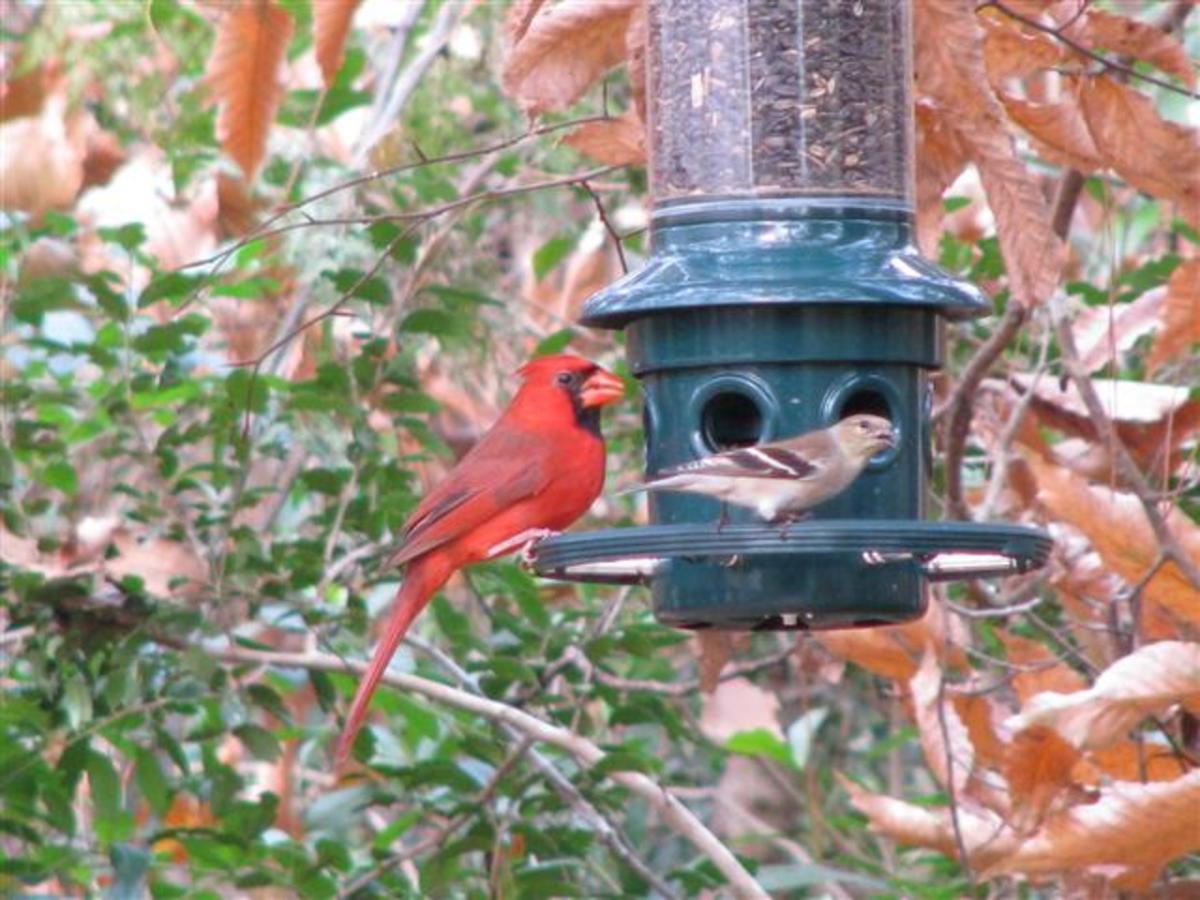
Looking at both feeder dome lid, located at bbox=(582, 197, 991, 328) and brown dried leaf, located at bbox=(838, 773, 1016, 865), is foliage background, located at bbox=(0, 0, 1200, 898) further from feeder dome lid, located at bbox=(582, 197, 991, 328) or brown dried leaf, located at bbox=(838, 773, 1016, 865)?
feeder dome lid, located at bbox=(582, 197, 991, 328)

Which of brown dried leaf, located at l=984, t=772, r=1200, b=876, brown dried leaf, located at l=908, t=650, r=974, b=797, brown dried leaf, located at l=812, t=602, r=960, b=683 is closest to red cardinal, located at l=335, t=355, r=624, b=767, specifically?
brown dried leaf, located at l=812, t=602, r=960, b=683

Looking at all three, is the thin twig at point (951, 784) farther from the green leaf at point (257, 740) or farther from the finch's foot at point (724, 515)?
the green leaf at point (257, 740)

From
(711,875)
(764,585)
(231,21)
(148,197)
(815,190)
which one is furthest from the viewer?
(148,197)

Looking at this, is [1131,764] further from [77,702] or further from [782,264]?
[77,702]

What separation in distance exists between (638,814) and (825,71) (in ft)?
9.25

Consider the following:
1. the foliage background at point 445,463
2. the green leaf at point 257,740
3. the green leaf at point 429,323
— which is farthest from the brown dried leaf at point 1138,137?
the green leaf at point 257,740

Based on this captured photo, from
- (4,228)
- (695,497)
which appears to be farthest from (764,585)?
(4,228)

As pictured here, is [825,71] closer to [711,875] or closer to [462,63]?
[711,875]

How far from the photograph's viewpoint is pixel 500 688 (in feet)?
17.4

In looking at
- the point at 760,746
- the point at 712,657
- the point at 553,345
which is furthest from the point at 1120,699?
the point at 760,746

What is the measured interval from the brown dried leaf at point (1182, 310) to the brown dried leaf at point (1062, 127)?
0.31 metres

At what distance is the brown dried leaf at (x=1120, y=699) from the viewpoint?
3721mm

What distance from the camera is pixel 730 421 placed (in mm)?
4348

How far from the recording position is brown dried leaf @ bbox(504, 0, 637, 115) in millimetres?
4254
